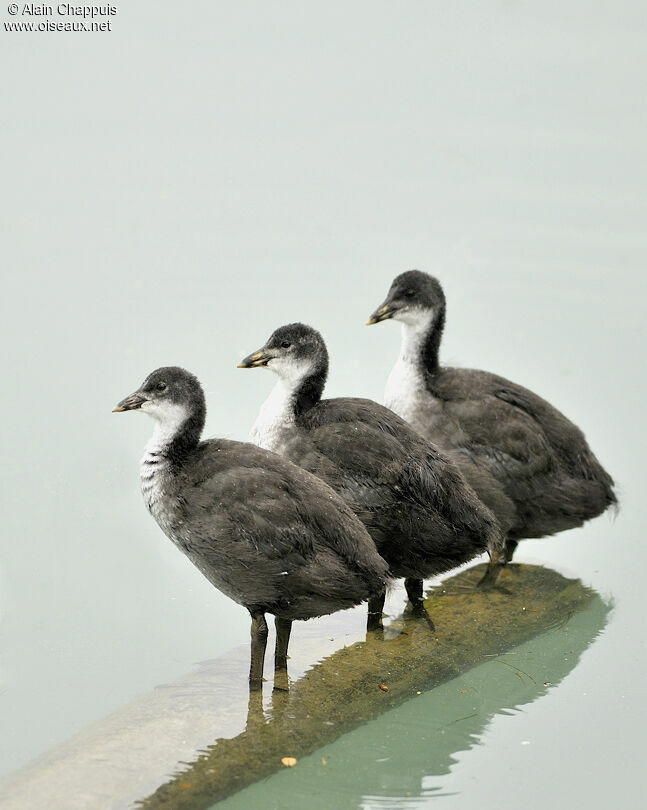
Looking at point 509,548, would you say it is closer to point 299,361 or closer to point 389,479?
point 389,479

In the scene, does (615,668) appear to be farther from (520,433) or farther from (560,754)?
(520,433)

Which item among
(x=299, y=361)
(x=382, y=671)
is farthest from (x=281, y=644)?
(x=299, y=361)

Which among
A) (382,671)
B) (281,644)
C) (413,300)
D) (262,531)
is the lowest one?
(382,671)

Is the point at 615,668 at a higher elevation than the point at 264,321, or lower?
lower

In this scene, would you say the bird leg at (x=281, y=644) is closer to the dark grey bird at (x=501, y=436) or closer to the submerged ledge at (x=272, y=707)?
the submerged ledge at (x=272, y=707)

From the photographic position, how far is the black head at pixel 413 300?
30.3 ft

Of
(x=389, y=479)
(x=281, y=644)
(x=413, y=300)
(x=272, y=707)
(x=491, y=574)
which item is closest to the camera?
(x=272, y=707)

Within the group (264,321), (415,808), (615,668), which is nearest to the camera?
(415,808)

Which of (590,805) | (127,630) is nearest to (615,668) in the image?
(590,805)

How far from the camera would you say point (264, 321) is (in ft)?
38.4

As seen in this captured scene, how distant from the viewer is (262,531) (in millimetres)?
6848

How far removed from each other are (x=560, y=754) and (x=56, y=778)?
2.48 m

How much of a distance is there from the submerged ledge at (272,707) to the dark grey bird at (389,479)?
44 cm

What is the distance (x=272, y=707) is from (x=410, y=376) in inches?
109
